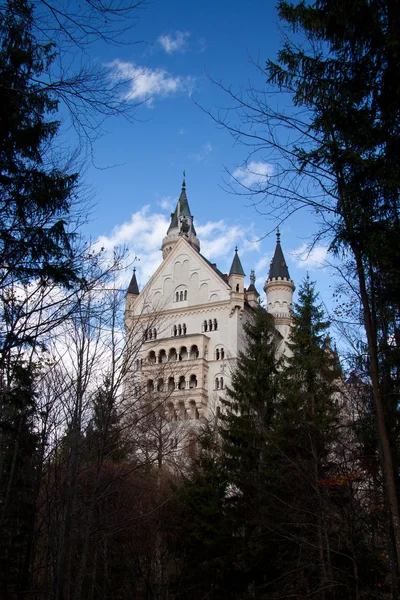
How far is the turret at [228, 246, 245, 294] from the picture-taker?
182 feet

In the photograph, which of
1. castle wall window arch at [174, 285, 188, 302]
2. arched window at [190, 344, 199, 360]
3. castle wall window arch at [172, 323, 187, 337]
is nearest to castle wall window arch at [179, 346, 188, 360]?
arched window at [190, 344, 199, 360]

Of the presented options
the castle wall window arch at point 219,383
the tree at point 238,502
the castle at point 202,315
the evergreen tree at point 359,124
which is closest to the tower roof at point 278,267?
the castle at point 202,315

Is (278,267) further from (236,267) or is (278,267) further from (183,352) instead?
(183,352)

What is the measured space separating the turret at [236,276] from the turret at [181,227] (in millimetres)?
13942

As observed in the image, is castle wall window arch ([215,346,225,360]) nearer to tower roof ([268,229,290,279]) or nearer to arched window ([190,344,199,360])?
arched window ([190,344,199,360])

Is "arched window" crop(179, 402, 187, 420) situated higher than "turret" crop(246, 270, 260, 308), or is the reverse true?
"turret" crop(246, 270, 260, 308)

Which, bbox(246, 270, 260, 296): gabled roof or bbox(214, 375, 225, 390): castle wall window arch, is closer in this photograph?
bbox(214, 375, 225, 390): castle wall window arch

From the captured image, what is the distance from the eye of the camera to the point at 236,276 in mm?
56312

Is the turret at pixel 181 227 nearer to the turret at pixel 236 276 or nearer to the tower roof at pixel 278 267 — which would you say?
the tower roof at pixel 278 267

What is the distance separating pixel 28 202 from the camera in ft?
33.7

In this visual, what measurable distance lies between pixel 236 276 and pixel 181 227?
1700 cm

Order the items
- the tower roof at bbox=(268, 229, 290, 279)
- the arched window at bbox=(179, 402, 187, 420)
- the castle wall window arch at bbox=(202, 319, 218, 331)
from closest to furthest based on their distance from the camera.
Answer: the arched window at bbox=(179, 402, 187, 420) < the castle wall window arch at bbox=(202, 319, 218, 331) < the tower roof at bbox=(268, 229, 290, 279)

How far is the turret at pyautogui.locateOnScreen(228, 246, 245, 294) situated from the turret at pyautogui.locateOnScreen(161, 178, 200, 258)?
1394 cm

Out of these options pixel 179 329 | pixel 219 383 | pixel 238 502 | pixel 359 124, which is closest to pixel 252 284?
pixel 179 329
